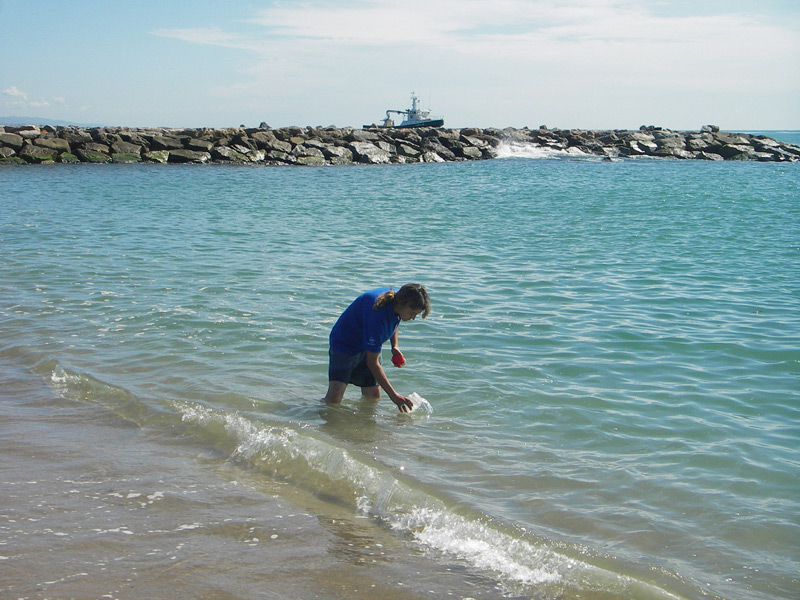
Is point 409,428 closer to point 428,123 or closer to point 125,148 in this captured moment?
point 125,148

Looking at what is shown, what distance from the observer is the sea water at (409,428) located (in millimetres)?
4203

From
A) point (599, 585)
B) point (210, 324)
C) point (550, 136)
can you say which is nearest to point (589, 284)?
point (210, 324)

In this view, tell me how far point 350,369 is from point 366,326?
80cm

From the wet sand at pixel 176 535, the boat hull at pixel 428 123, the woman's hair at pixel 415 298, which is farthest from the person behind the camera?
the boat hull at pixel 428 123

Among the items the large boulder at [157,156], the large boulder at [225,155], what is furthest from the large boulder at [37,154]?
the large boulder at [225,155]

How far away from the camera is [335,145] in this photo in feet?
159

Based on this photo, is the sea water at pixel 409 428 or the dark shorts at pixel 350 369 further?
the dark shorts at pixel 350 369

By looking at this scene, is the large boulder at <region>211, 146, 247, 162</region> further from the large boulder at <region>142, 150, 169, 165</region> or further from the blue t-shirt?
the blue t-shirt

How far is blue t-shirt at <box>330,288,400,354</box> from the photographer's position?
6047 mm

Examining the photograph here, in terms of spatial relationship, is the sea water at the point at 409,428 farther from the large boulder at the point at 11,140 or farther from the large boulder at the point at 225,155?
the large boulder at the point at 225,155

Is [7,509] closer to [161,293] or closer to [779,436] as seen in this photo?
[779,436]

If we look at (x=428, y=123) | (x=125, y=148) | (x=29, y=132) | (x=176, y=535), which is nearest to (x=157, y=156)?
(x=125, y=148)

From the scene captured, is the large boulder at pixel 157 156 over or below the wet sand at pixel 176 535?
over

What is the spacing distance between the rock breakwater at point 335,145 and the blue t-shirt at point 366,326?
3856cm
